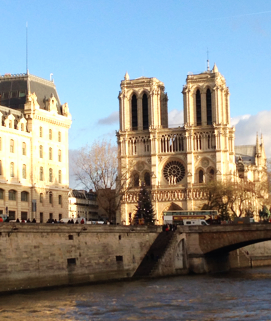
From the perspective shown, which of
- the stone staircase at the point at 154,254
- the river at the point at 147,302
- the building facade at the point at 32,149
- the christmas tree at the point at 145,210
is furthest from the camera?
the christmas tree at the point at 145,210

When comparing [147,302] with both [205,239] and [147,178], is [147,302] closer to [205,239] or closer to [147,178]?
[205,239]

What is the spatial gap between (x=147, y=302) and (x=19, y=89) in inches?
2107

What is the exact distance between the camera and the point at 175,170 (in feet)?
528

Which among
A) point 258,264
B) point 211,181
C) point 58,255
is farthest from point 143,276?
point 211,181

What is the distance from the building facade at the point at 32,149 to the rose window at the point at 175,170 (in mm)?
54951

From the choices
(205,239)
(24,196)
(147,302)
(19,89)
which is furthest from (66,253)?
(19,89)

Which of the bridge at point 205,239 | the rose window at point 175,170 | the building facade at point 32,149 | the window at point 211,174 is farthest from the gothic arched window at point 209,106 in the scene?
the bridge at point 205,239

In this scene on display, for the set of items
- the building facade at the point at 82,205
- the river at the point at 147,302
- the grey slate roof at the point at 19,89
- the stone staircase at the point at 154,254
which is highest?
the grey slate roof at the point at 19,89

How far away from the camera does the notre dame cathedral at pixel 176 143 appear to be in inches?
6196

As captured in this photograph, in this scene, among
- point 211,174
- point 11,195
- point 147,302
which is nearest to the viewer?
point 147,302

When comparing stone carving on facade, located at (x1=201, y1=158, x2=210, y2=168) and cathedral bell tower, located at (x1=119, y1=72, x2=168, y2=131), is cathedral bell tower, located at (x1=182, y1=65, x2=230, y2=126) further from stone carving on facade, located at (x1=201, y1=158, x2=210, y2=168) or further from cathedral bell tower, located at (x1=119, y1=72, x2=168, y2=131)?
stone carving on facade, located at (x1=201, y1=158, x2=210, y2=168)

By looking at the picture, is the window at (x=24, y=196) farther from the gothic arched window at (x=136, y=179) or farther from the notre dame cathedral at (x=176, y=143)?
the gothic arched window at (x=136, y=179)

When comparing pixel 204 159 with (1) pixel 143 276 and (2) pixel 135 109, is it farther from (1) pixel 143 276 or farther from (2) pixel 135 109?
(1) pixel 143 276

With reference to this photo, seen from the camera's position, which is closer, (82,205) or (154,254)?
(154,254)
